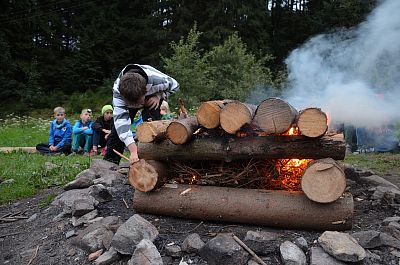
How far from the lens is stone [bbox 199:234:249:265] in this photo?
268cm

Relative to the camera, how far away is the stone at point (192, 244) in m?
2.81

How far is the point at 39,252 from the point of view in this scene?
324cm

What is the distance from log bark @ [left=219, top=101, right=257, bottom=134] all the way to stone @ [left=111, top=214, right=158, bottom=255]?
0.98 meters

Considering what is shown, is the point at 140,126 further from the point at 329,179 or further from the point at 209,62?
the point at 209,62

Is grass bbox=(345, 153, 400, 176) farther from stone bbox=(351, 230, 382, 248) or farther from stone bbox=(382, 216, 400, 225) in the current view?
stone bbox=(351, 230, 382, 248)

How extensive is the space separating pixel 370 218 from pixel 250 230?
1109 mm

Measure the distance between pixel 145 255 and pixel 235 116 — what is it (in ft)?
3.99

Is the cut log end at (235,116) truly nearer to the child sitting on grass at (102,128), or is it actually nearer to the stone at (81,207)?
the stone at (81,207)

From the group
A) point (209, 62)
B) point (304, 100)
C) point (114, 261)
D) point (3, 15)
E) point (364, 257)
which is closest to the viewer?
point (364, 257)

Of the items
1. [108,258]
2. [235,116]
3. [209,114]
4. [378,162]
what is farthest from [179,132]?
[378,162]

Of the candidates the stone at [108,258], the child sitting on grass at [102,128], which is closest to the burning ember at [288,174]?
the stone at [108,258]

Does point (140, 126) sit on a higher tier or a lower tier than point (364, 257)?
higher

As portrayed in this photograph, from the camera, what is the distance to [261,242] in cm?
280

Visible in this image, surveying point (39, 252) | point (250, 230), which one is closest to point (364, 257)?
point (250, 230)
